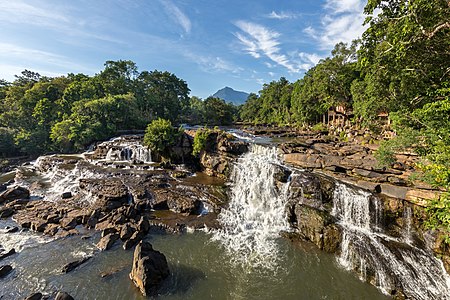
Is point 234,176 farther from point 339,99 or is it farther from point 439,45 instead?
point 339,99

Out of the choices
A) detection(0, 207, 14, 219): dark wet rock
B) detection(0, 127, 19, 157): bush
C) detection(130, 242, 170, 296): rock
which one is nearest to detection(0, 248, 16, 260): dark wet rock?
detection(0, 207, 14, 219): dark wet rock

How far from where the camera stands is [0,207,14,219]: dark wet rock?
1463cm

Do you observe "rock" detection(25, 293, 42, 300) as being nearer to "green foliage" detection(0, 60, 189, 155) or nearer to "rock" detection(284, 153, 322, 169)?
"rock" detection(284, 153, 322, 169)

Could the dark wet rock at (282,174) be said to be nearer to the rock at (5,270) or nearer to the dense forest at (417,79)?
the dense forest at (417,79)

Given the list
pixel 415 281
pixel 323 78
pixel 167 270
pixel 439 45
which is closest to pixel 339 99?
pixel 323 78

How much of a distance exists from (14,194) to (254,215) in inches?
778

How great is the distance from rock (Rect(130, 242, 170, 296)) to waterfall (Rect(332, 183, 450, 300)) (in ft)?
29.8

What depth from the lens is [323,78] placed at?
34.9 m

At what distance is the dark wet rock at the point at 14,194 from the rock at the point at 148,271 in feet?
48.4

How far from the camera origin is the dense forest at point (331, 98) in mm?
9438

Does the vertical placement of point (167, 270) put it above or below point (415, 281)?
below

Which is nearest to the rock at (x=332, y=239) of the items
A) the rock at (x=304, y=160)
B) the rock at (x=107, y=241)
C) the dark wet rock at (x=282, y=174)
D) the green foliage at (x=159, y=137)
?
the dark wet rock at (x=282, y=174)

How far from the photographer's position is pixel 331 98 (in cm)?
3553

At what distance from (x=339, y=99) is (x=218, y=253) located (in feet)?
109
